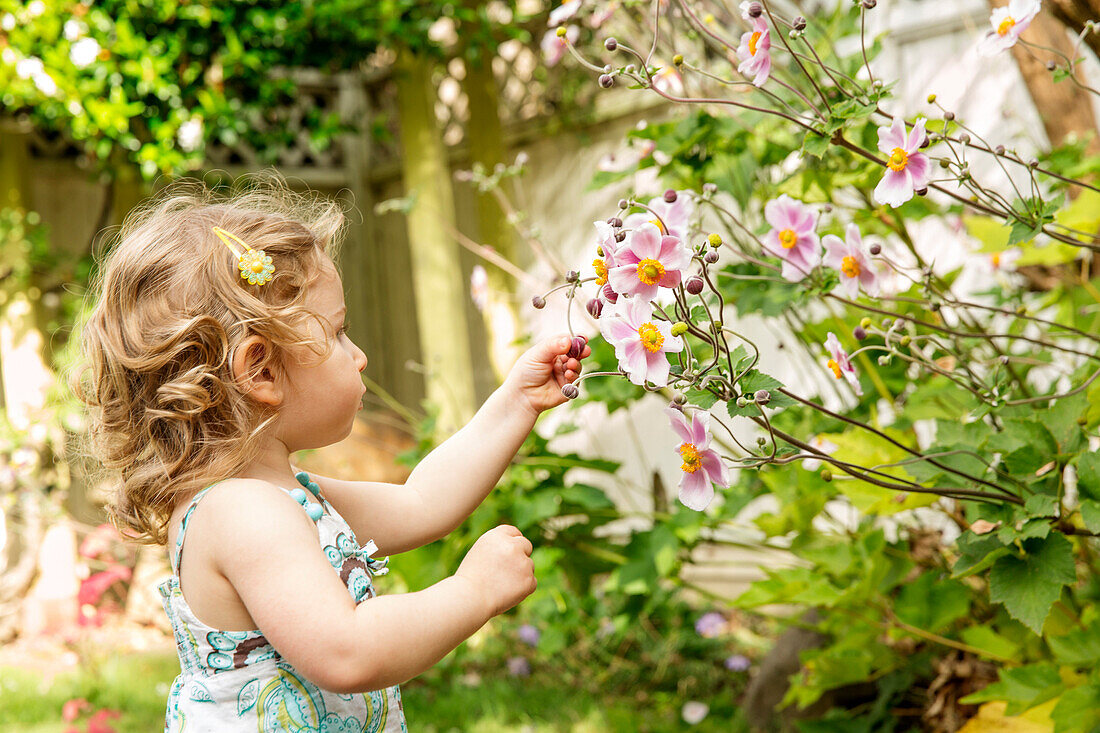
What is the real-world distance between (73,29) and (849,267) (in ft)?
10.7

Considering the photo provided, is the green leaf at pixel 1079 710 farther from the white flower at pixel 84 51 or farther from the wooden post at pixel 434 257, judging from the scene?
the white flower at pixel 84 51

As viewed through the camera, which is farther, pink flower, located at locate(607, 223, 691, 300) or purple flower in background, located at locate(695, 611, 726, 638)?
purple flower in background, located at locate(695, 611, 726, 638)

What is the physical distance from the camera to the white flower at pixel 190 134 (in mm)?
3893

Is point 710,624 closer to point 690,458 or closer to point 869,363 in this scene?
point 869,363

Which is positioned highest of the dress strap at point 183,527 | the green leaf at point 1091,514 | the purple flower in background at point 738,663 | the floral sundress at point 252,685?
the dress strap at point 183,527

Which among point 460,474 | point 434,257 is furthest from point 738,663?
point 460,474

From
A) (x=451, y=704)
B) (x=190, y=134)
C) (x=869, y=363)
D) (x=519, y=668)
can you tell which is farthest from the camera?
Result: (x=190, y=134)

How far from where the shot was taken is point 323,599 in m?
0.97

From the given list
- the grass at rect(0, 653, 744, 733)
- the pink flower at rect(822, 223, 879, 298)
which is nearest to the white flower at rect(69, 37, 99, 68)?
the grass at rect(0, 653, 744, 733)

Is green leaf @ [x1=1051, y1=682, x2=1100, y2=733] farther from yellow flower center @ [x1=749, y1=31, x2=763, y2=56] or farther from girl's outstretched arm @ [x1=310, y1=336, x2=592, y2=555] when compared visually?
yellow flower center @ [x1=749, y1=31, x2=763, y2=56]

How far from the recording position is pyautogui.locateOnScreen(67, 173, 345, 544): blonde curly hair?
110cm

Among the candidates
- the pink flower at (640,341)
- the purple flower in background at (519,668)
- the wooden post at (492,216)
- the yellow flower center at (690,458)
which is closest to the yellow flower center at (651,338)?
the pink flower at (640,341)

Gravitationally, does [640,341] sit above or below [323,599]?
above

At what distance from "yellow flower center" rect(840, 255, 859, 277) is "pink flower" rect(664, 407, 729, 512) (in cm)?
43
